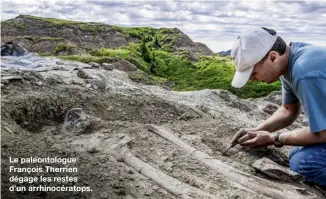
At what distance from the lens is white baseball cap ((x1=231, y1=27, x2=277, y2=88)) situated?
4.38 m

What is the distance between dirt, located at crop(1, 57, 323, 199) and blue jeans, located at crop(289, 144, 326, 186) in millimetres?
140

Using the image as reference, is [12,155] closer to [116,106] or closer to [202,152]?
[202,152]

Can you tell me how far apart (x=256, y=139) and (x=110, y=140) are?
185 cm

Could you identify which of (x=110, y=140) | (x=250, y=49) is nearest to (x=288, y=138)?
(x=250, y=49)

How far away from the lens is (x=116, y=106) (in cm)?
753

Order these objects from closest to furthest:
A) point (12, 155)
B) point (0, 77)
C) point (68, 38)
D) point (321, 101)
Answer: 1. point (321, 101)
2. point (12, 155)
3. point (0, 77)
4. point (68, 38)

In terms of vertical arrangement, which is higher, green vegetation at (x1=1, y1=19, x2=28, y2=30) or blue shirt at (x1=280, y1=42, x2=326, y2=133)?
blue shirt at (x1=280, y1=42, x2=326, y2=133)

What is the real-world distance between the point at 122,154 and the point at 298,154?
203 centimetres

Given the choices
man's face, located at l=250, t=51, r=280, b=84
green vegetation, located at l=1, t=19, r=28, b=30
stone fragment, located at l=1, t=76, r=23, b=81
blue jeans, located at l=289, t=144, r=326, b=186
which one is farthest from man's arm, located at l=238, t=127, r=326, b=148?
green vegetation, located at l=1, t=19, r=28, b=30

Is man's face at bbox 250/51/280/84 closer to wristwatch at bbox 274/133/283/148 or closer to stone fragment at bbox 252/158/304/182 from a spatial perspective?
wristwatch at bbox 274/133/283/148

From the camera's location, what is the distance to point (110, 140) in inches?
221

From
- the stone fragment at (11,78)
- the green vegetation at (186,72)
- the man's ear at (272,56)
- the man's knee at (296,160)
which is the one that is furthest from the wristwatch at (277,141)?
the green vegetation at (186,72)

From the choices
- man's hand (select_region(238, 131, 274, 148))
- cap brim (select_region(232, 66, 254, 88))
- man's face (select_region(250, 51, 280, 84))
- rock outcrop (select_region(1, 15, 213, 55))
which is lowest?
rock outcrop (select_region(1, 15, 213, 55))

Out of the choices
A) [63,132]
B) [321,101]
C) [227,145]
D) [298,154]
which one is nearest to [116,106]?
[63,132]
